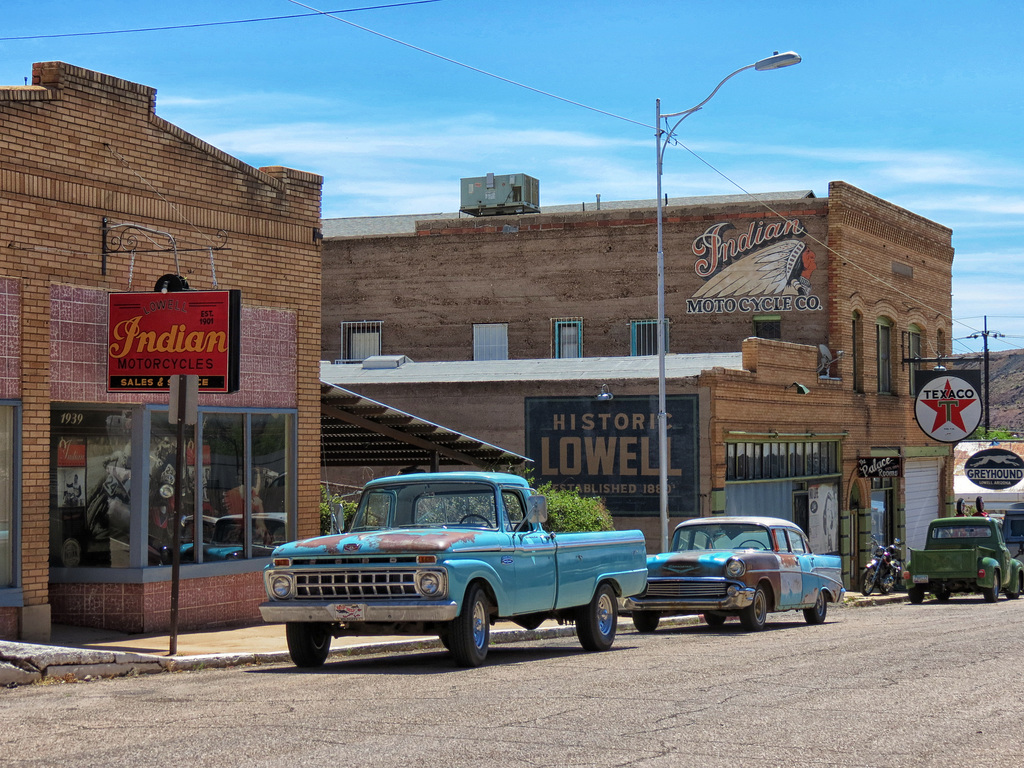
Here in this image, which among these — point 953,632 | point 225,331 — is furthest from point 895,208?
point 225,331

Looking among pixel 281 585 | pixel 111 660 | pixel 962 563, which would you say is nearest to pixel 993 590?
pixel 962 563

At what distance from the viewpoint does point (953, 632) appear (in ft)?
57.7

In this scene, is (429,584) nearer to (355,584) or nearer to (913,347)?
(355,584)

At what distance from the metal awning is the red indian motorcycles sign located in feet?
12.9

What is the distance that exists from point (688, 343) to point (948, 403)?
882 centimetres

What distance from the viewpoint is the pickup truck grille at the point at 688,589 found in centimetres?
1814

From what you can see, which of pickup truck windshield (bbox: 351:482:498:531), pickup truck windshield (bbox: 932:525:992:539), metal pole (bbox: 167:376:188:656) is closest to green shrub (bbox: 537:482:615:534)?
pickup truck windshield (bbox: 932:525:992:539)

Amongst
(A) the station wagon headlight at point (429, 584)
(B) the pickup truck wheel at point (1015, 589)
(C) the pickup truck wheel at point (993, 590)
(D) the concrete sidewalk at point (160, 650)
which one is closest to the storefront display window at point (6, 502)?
(D) the concrete sidewalk at point (160, 650)

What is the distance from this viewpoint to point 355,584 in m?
12.3

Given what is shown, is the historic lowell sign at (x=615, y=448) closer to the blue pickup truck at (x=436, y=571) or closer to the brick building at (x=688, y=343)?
the brick building at (x=688, y=343)

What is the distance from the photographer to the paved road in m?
8.02

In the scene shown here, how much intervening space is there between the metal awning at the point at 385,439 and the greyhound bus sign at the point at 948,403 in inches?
755

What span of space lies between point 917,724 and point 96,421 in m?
10.7

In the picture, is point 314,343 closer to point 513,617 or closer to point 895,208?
point 513,617
